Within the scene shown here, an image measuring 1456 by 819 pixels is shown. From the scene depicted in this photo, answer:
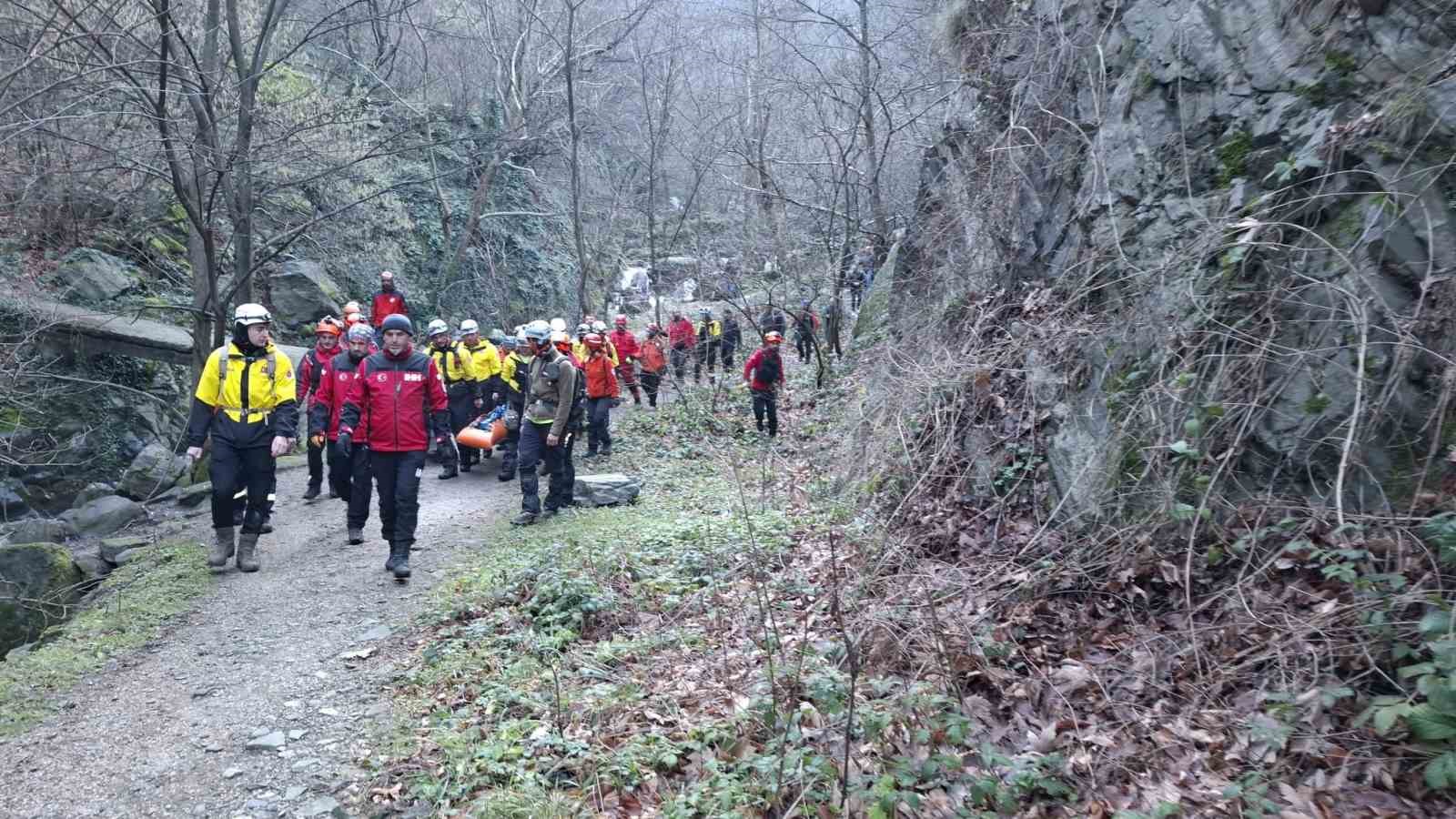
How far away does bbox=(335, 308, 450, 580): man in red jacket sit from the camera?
24.5 ft

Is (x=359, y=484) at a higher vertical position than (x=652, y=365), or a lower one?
lower

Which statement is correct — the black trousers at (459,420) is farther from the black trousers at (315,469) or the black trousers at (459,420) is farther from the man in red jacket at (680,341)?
the man in red jacket at (680,341)

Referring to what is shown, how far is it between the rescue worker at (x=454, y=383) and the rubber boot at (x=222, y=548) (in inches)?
155

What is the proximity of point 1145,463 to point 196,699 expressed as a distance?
589cm

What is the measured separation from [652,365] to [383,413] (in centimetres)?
1063

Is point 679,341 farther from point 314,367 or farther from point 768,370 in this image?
point 314,367

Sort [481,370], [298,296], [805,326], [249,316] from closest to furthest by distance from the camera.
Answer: [249,316] < [481,370] < [805,326] < [298,296]

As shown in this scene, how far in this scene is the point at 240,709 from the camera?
541 cm

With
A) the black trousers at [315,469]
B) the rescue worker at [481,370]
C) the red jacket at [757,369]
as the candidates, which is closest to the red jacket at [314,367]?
the black trousers at [315,469]

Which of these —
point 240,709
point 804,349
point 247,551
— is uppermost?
point 804,349

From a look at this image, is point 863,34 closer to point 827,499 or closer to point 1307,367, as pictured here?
point 827,499

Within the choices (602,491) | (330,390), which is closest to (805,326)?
(602,491)

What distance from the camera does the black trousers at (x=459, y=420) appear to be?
12.3 metres

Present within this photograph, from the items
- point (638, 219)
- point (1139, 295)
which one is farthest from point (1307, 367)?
point (638, 219)
